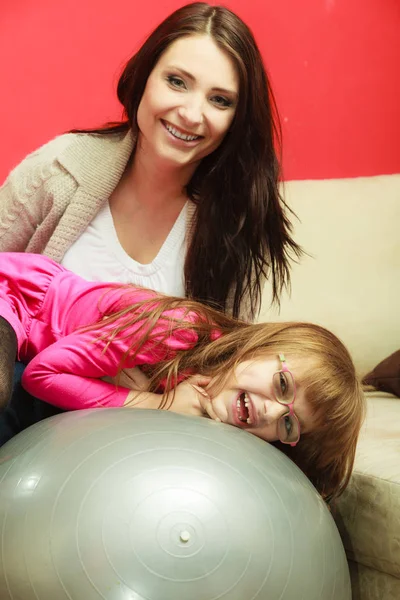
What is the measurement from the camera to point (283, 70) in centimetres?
252

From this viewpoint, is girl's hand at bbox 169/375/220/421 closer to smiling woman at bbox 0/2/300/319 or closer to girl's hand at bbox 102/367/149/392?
girl's hand at bbox 102/367/149/392

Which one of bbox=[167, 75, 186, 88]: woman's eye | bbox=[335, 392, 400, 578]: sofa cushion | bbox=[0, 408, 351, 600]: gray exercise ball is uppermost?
bbox=[167, 75, 186, 88]: woman's eye

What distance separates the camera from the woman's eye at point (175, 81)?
1.65m

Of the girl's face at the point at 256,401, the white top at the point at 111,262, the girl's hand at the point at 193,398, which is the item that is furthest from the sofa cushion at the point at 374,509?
the white top at the point at 111,262

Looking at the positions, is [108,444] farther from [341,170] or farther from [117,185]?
[341,170]

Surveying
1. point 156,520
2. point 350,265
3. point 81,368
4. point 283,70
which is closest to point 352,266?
point 350,265

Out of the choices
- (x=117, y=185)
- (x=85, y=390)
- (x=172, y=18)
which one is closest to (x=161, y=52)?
(x=172, y=18)

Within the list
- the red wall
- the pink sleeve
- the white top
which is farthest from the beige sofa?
the pink sleeve

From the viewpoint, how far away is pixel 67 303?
149 cm

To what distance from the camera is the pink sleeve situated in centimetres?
135

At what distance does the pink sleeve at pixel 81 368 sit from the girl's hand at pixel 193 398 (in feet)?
0.27

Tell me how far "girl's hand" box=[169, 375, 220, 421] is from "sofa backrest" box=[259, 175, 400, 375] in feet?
2.52

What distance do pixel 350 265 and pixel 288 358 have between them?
3.09ft

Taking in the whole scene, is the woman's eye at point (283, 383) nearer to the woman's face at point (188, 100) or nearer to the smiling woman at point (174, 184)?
the smiling woman at point (174, 184)
